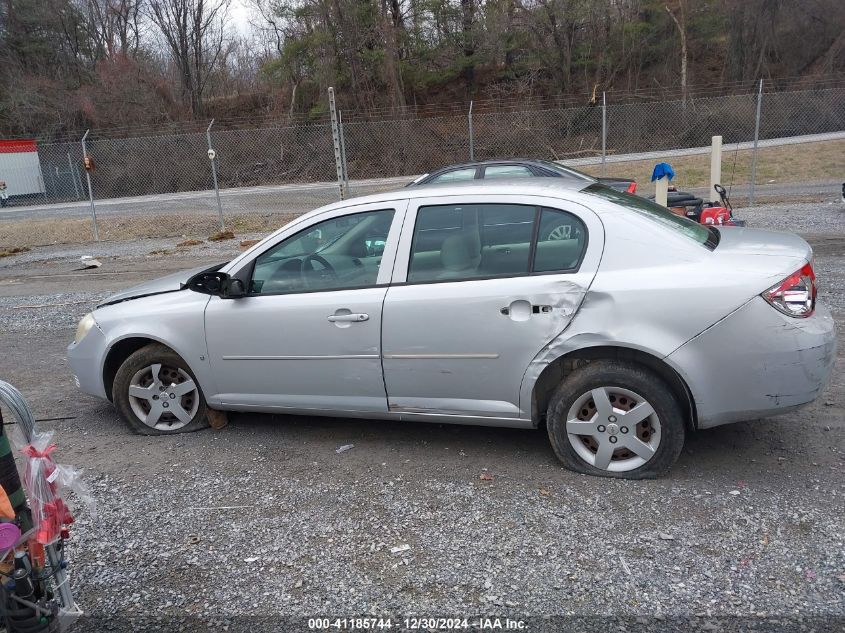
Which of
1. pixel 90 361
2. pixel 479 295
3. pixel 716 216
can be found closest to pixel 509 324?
pixel 479 295

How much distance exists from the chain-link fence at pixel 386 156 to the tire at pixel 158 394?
15299 millimetres

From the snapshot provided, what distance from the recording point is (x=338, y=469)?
4.20 metres

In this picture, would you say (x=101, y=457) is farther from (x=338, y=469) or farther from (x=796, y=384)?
(x=796, y=384)

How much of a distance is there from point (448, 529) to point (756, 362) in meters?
1.78

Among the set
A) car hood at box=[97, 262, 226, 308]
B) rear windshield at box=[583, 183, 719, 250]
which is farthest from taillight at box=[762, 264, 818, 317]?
car hood at box=[97, 262, 226, 308]

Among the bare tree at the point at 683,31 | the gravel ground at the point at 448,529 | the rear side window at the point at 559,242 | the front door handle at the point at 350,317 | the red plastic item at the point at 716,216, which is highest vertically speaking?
the bare tree at the point at 683,31

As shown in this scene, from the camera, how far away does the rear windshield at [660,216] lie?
157 inches

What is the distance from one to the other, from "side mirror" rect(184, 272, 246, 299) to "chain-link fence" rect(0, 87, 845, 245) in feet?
51.1

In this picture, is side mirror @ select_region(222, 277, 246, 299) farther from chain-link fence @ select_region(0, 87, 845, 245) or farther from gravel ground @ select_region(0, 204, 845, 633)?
chain-link fence @ select_region(0, 87, 845, 245)

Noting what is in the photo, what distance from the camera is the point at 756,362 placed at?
351 cm

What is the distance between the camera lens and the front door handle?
411 centimetres

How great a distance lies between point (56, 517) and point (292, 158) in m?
28.3

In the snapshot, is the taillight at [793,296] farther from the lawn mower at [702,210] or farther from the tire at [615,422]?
the lawn mower at [702,210]

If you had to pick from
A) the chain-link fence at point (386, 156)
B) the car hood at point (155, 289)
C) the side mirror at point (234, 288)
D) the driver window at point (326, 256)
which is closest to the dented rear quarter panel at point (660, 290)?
the driver window at point (326, 256)
